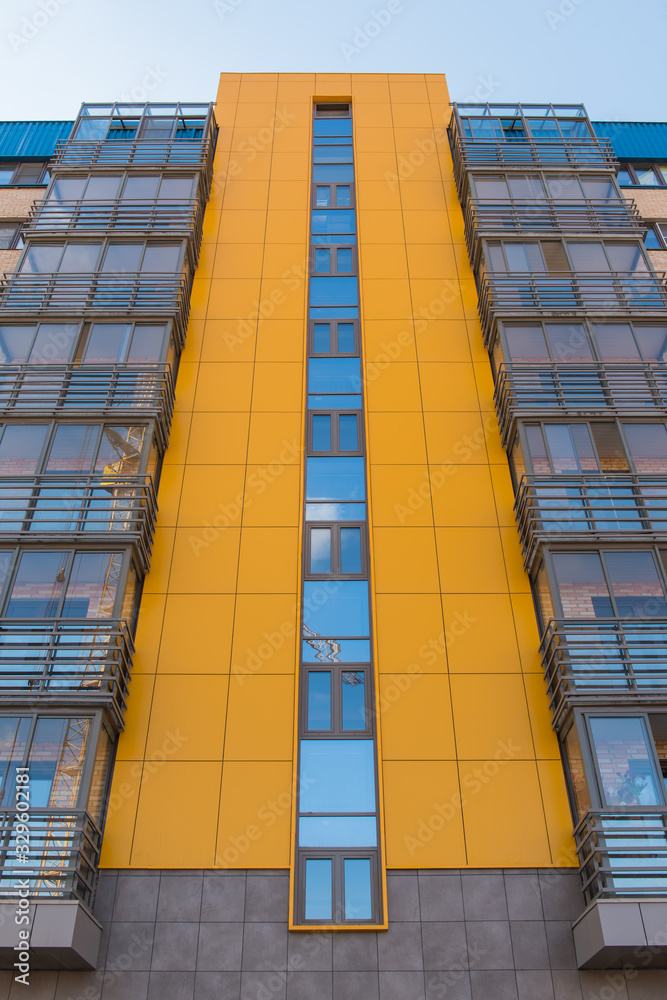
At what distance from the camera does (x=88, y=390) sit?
20.6m

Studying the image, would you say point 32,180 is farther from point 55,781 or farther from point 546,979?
point 546,979

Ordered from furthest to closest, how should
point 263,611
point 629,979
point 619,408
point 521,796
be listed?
1. point 619,408
2. point 263,611
3. point 521,796
4. point 629,979

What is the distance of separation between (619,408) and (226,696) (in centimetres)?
1131

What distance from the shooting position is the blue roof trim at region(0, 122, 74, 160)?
106ft

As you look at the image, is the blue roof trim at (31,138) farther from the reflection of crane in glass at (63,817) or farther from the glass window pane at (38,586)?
the reflection of crane in glass at (63,817)

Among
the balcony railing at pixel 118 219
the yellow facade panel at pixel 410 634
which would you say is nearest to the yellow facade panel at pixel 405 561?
the yellow facade panel at pixel 410 634

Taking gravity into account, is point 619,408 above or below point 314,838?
above

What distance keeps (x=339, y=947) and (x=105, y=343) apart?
15270mm

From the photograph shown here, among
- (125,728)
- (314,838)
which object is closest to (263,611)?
(125,728)

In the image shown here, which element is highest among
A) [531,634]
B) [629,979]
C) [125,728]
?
[531,634]

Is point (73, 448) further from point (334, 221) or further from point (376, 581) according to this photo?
point (334, 221)

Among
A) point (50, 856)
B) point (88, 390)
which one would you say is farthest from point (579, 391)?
point (50, 856)

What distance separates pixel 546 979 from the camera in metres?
13.6

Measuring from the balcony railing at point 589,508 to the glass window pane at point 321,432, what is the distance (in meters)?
5.20
